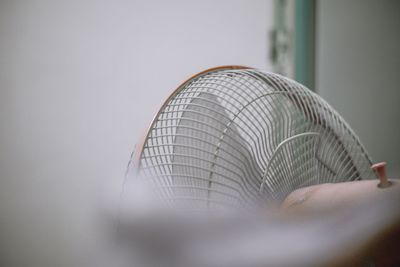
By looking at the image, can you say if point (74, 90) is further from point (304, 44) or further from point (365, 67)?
point (365, 67)

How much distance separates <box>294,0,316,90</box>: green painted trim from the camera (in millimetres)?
1377

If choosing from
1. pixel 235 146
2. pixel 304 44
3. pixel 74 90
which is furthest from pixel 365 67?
pixel 74 90

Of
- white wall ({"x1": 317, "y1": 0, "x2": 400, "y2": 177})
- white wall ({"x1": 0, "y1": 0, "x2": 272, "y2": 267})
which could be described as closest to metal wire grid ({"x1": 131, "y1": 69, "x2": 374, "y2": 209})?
white wall ({"x1": 317, "y1": 0, "x2": 400, "y2": 177})

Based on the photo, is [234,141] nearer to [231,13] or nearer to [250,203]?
[250,203]

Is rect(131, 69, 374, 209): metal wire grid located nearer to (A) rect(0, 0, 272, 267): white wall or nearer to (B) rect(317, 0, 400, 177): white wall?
(B) rect(317, 0, 400, 177): white wall

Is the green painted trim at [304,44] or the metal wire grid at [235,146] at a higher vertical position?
the green painted trim at [304,44]

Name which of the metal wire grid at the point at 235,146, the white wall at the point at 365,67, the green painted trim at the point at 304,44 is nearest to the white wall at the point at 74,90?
the green painted trim at the point at 304,44

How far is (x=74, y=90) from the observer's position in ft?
4.44

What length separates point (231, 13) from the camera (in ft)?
4.75

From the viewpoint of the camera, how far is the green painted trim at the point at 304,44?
4.52 feet

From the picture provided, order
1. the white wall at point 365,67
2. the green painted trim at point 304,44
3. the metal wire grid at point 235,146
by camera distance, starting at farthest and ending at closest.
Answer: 1. the green painted trim at point 304,44
2. the white wall at point 365,67
3. the metal wire grid at point 235,146

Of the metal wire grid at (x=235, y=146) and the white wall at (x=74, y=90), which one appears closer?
the metal wire grid at (x=235, y=146)

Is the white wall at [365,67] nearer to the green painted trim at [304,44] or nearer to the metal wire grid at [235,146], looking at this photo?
the green painted trim at [304,44]

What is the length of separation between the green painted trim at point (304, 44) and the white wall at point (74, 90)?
0.14 m
